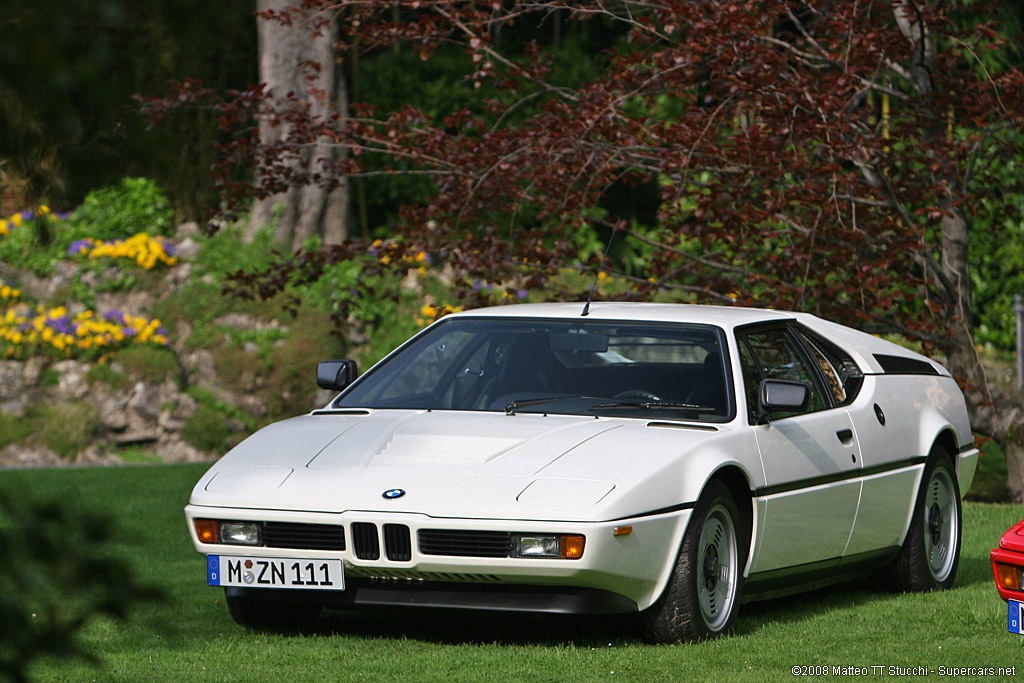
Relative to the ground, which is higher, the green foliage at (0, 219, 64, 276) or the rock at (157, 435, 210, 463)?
the green foliage at (0, 219, 64, 276)

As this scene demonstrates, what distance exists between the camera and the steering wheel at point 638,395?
6918 mm

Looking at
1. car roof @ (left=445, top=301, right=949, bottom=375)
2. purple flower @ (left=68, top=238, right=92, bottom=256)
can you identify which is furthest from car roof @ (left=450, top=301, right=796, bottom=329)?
purple flower @ (left=68, top=238, right=92, bottom=256)

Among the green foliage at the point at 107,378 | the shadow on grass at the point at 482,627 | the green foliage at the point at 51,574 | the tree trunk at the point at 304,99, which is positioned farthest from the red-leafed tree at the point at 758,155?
the green foliage at the point at 51,574

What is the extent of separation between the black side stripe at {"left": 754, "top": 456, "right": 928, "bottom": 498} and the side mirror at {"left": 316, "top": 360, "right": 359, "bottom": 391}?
2.09m

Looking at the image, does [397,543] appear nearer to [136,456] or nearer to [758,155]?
[758,155]

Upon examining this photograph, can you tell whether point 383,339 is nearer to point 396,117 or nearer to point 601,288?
point 601,288

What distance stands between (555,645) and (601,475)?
81 centimetres

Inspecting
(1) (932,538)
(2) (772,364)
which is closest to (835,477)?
(2) (772,364)

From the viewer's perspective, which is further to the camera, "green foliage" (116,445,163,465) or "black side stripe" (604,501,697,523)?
"green foliage" (116,445,163,465)

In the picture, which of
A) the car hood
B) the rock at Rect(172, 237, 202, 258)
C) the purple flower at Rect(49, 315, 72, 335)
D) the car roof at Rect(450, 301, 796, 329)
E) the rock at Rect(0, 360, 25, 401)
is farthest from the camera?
the rock at Rect(172, 237, 202, 258)

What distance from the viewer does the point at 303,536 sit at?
5.98m

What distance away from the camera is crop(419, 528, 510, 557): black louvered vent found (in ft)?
18.8

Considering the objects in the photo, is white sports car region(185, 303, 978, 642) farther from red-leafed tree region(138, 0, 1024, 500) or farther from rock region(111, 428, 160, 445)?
rock region(111, 428, 160, 445)

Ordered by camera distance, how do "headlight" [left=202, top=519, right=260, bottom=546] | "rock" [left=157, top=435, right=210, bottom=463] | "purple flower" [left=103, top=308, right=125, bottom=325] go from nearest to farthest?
"headlight" [left=202, top=519, right=260, bottom=546] < "rock" [left=157, top=435, right=210, bottom=463] < "purple flower" [left=103, top=308, right=125, bottom=325]
